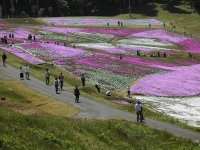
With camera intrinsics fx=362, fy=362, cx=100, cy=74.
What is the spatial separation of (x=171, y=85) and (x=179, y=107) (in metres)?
12.7

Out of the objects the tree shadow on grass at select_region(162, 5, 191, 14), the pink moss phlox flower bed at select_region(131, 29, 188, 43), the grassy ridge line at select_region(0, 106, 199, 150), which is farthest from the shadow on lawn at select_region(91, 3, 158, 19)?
the grassy ridge line at select_region(0, 106, 199, 150)

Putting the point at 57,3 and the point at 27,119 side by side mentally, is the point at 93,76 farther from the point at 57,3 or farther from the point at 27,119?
the point at 57,3

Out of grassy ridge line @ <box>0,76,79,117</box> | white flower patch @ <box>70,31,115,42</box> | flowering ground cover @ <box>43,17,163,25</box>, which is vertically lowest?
grassy ridge line @ <box>0,76,79,117</box>

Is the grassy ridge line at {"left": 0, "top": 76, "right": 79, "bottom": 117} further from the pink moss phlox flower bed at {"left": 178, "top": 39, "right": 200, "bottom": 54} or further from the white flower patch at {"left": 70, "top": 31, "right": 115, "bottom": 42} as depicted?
the pink moss phlox flower bed at {"left": 178, "top": 39, "right": 200, "bottom": 54}

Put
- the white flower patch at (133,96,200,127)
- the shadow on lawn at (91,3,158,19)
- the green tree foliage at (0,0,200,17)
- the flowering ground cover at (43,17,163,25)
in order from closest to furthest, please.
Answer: the white flower patch at (133,96,200,127)
the flowering ground cover at (43,17,163,25)
the green tree foliage at (0,0,200,17)
the shadow on lawn at (91,3,158,19)

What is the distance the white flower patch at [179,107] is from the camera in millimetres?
42625

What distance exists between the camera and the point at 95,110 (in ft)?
128

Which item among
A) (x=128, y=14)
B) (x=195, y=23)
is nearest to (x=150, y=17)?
(x=128, y=14)

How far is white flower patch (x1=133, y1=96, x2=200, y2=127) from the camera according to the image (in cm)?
4262

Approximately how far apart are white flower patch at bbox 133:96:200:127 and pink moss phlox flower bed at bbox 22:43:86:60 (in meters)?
29.2

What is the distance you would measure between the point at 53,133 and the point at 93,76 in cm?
3833

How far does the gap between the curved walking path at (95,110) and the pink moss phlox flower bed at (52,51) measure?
81.0 feet

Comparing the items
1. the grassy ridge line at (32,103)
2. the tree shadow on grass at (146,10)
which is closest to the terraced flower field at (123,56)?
the grassy ridge line at (32,103)

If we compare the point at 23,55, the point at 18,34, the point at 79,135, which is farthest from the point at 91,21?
the point at 79,135
